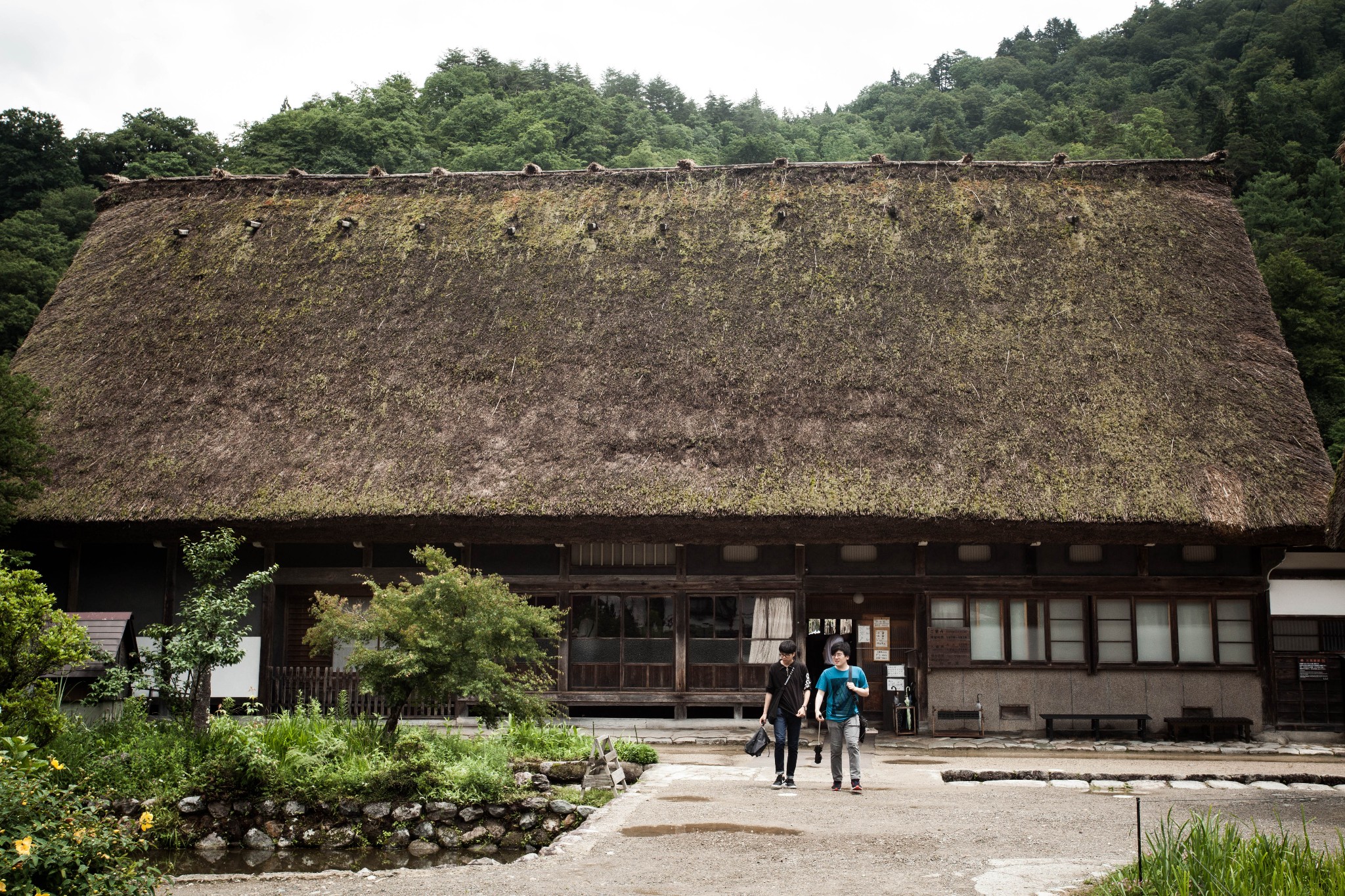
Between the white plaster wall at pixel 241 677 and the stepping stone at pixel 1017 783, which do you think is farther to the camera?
the white plaster wall at pixel 241 677

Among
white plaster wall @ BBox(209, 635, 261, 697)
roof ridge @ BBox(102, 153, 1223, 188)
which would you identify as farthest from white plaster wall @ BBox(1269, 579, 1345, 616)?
white plaster wall @ BBox(209, 635, 261, 697)

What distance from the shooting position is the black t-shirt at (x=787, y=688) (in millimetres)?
10250

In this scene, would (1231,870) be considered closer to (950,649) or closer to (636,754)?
(636,754)

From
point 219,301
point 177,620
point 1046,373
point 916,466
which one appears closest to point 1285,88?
point 1046,373

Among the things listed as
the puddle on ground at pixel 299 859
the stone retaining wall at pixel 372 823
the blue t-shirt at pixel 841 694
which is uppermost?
the blue t-shirt at pixel 841 694

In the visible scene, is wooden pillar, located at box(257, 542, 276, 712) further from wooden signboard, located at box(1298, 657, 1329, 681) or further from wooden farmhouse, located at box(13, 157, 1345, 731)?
wooden signboard, located at box(1298, 657, 1329, 681)

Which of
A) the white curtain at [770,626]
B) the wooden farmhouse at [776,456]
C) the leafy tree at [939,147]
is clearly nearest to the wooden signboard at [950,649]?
the wooden farmhouse at [776,456]

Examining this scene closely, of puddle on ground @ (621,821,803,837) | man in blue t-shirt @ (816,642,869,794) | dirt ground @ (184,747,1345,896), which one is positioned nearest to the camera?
dirt ground @ (184,747,1345,896)

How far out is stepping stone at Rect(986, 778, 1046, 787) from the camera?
10227 millimetres

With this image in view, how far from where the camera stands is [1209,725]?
14.4 meters

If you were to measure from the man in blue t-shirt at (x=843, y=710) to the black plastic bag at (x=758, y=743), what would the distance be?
0.70 metres

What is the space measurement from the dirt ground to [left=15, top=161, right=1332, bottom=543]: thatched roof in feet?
14.4

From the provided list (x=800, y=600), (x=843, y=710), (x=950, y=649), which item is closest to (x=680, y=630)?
(x=800, y=600)

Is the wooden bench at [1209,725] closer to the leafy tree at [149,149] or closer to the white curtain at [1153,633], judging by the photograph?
the white curtain at [1153,633]
